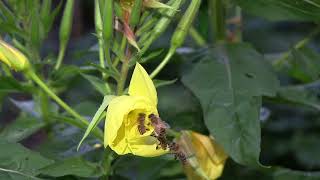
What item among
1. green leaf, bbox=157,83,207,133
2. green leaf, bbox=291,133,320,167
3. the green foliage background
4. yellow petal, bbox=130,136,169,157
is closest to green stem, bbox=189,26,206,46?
the green foliage background

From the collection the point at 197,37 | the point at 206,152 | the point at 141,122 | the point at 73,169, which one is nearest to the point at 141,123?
the point at 141,122

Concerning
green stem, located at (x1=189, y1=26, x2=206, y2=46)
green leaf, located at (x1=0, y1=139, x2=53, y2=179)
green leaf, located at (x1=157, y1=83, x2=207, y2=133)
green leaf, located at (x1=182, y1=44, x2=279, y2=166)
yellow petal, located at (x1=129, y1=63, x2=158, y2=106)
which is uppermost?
yellow petal, located at (x1=129, y1=63, x2=158, y2=106)

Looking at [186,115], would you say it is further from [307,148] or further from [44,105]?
[307,148]

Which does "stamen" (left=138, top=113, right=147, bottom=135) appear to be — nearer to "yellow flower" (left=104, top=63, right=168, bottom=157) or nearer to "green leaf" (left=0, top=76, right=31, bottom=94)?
"yellow flower" (left=104, top=63, right=168, bottom=157)

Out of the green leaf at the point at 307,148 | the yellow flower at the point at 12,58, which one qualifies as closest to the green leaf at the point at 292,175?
the yellow flower at the point at 12,58

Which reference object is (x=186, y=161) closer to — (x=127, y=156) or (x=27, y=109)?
(x=127, y=156)

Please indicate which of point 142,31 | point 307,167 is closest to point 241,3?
point 142,31

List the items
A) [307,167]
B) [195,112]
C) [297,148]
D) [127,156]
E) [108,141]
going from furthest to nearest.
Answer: [297,148] < [307,167] < [195,112] < [127,156] < [108,141]
